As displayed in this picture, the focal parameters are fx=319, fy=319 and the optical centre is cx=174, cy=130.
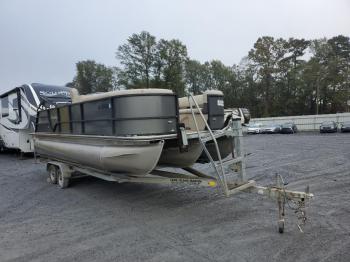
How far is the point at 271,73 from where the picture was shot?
2132 inches

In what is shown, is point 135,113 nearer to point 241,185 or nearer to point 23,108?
point 241,185

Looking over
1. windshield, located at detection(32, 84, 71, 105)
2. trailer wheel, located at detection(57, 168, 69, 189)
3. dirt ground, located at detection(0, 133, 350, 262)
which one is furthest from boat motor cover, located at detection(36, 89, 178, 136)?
windshield, located at detection(32, 84, 71, 105)

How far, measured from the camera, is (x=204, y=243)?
13.4ft

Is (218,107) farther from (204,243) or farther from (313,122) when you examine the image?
(313,122)

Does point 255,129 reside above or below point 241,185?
below

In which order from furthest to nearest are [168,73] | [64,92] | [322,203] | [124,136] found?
[168,73] → [64,92] → [322,203] → [124,136]

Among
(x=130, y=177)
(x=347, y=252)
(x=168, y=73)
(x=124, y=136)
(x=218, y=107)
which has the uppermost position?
(x=168, y=73)

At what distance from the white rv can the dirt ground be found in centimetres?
462

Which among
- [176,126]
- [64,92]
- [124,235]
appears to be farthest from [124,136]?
[64,92]

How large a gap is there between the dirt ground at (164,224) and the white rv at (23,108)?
15.2ft

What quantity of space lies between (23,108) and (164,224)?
9289 millimetres

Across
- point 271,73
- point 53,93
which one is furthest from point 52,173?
point 271,73

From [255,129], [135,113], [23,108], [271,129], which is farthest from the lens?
[255,129]

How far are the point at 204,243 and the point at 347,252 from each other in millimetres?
1656
